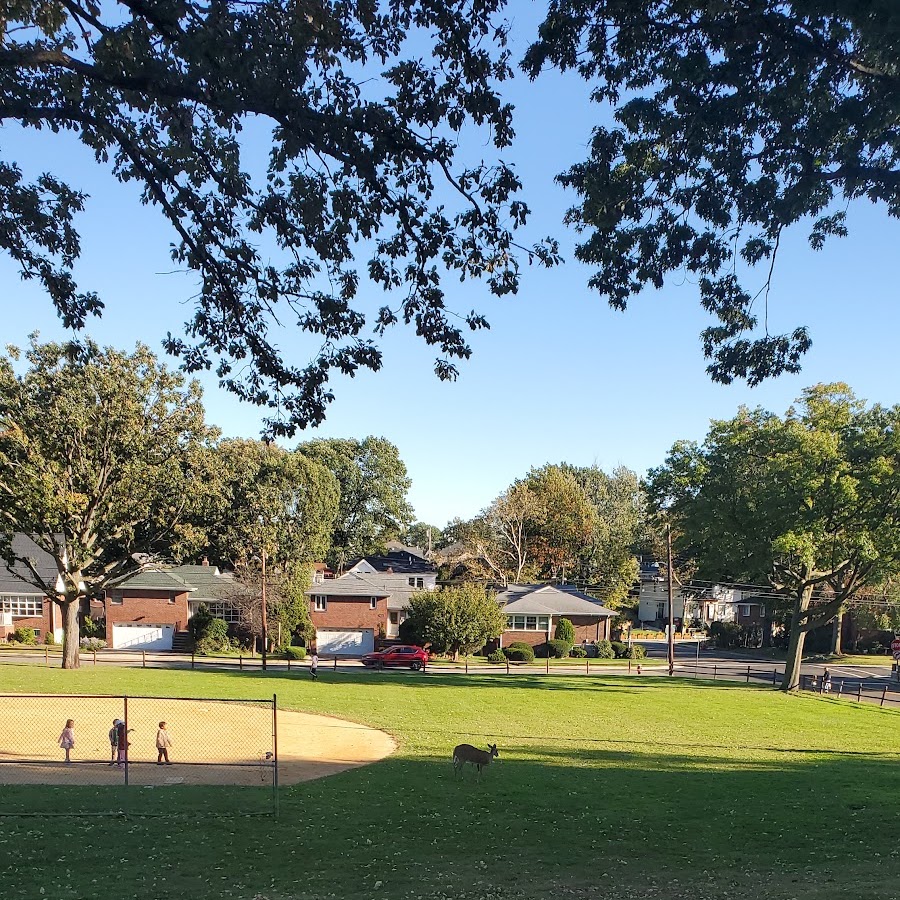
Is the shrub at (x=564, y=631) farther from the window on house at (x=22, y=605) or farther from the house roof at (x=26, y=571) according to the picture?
the window on house at (x=22, y=605)

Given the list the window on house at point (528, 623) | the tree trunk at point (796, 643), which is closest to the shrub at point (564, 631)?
the window on house at point (528, 623)

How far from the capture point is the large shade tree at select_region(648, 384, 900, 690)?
122ft

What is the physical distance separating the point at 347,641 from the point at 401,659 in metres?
14.1

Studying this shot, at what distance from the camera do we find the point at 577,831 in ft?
45.8

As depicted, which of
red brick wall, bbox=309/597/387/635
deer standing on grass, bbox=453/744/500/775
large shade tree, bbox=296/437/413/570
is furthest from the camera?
large shade tree, bbox=296/437/413/570

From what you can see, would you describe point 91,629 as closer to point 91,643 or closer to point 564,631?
point 91,643

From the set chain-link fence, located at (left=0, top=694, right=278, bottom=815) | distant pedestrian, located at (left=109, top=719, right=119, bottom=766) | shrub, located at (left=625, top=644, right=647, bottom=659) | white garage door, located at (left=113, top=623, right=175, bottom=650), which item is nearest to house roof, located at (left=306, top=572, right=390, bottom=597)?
white garage door, located at (left=113, top=623, right=175, bottom=650)

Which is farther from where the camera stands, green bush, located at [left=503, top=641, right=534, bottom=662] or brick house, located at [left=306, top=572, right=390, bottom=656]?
brick house, located at [left=306, top=572, right=390, bottom=656]

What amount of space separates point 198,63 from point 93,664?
140ft

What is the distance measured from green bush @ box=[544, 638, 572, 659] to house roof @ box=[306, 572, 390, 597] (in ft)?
42.8

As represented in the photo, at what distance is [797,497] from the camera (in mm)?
37312

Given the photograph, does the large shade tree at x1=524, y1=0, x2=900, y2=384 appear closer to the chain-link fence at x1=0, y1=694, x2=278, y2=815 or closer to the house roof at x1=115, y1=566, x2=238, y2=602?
the chain-link fence at x1=0, y1=694, x2=278, y2=815

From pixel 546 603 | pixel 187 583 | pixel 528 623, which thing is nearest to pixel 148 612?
pixel 187 583

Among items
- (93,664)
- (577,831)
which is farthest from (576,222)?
(93,664)
